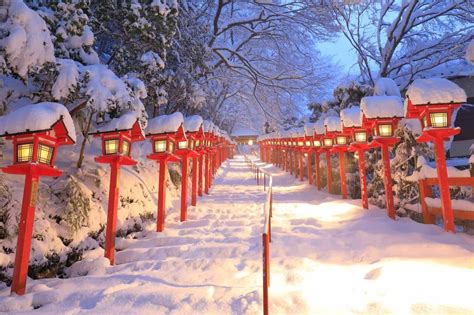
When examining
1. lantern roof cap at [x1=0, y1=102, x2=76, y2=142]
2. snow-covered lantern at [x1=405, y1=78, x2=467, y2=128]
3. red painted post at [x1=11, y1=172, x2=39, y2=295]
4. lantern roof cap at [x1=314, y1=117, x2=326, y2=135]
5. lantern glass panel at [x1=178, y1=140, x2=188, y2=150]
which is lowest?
red painted post at [x1=11, y1=172, x2=39, y2=295]

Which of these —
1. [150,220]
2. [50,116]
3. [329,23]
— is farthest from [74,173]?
[329,23]

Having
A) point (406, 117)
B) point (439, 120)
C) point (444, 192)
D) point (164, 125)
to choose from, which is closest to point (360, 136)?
point (406, 117)

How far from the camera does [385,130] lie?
23.1 ft

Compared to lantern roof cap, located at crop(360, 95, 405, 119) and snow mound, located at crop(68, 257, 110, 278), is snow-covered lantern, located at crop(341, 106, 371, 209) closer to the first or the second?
lantern roof cap, located at crop(360, 95, 405, 119)

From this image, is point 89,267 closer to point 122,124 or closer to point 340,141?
point 122,124

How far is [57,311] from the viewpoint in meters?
3.47

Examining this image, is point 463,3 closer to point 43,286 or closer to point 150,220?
point 150,220

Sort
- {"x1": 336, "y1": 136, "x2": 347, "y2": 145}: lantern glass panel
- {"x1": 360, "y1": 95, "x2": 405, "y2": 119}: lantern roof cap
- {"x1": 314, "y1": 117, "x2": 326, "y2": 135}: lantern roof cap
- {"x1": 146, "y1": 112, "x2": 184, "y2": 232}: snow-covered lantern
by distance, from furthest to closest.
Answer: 1. {"x1": 314, "y1": 117, "x2": 326, "y2": 135}: lantern roof cap
2. {"x1": 336, "y1": 136, "x2": 347, "y2": 145}: lantern glass panel
3. {"x1": 146, "y1": 112, "x2": 184, "y2": 232}: snow-covered lantern
4. {"x1": 360, "y1": 95, "x2": 405, "y2": 119}: lantern roof cap

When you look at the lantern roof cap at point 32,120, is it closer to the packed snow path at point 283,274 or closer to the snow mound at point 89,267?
the packed snow path at point 283,274

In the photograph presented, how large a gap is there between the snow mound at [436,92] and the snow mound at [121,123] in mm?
5173

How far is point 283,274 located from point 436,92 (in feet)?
13.7

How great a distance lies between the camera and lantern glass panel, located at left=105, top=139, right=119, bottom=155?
5562 millimetres

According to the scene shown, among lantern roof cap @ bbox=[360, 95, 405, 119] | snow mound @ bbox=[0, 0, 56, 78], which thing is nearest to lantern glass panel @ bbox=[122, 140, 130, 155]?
snow mound @ bbox=[0, 0, 56, 78]

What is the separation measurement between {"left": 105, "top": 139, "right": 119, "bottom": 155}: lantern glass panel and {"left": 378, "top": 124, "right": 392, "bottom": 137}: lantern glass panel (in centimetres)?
573
